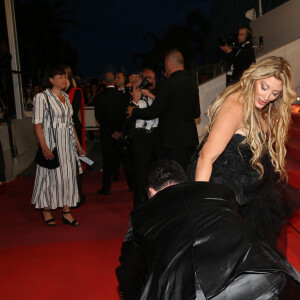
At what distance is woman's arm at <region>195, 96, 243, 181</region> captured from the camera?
211cm

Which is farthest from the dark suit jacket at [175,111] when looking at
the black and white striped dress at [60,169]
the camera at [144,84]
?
the black and white striped dress at [60,169]

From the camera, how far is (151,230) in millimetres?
1468

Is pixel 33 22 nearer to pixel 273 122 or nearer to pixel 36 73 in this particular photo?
pixel 36 73

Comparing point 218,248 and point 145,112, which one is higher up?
point 145,112

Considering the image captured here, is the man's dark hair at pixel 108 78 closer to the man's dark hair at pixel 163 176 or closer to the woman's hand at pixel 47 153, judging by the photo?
the woman's hand at pixel 47 153

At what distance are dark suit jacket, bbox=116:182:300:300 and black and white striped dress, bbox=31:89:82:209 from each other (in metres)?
2.62

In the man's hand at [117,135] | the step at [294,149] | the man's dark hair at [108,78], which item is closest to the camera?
the man's dark hair at [108,78]

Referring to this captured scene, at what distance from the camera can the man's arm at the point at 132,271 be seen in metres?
1.59

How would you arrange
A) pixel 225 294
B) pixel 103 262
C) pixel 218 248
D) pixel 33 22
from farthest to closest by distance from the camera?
pixel 33 22 < pixel 103 262 < pixel 225 294 < pixel 218 248

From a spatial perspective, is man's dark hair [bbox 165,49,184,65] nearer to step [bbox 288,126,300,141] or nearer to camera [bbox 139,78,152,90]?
camera [bbox 139,78,152,90]

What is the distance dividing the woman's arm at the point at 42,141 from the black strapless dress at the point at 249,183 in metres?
1.92

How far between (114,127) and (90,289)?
2767 mm

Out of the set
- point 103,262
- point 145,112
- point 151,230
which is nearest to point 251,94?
point 151,230

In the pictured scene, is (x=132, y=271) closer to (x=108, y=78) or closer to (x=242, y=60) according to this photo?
(x=108, y=78)
